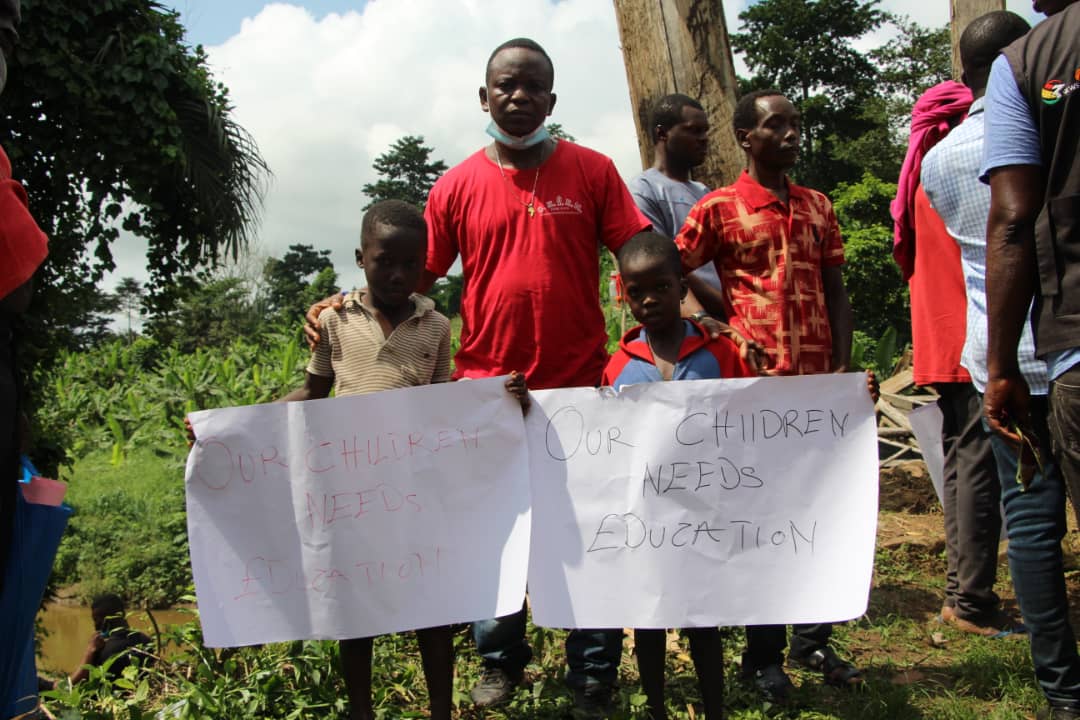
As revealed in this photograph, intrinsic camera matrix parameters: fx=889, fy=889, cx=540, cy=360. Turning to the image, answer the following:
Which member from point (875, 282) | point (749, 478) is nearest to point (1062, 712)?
point (749, 478)

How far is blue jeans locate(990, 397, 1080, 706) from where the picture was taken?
235 centimetres

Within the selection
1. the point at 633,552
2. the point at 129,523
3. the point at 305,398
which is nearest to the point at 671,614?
the point at 633,552

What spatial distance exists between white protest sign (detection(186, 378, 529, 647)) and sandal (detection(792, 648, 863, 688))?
1.22 m

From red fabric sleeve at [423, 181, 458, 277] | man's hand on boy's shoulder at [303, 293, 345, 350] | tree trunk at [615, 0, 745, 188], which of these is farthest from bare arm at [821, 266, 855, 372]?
man's hand on boy's shoulder at [303, 293, 345, 350]

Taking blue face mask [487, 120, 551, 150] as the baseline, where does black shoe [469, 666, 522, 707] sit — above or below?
below

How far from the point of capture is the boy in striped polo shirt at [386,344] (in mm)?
2479

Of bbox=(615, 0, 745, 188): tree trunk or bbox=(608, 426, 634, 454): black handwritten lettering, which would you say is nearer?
bbox=(608, 426, 634, 454): black handwritten lettering

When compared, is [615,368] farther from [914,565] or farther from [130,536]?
[130,536]

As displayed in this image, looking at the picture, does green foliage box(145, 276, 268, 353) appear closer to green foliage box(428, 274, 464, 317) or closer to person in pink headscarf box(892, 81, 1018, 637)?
green foliage box(428, 274, 464, 317)

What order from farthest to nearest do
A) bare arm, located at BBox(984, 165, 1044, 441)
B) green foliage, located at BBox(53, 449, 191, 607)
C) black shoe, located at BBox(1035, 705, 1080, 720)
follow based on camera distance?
green foliage, located at BBox(53, 449, 191, 607) → black shoe, located at BBox(1035, 705, 1080, 720) → bare arm, located at BBox(984, 165, 1044, 441)

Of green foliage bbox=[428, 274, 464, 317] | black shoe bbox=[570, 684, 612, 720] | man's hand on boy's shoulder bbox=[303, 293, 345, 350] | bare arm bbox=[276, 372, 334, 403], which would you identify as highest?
green foliage bbox=[428, 274, 464, 317]

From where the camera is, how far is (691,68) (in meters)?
4.31

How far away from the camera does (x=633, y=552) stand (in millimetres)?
2396

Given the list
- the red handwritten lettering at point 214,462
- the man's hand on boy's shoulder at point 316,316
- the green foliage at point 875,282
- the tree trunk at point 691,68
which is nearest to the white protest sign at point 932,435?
the tree trunk at point 691,68
